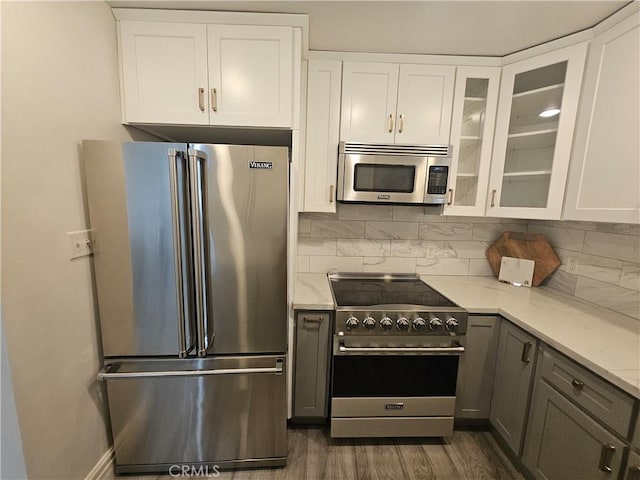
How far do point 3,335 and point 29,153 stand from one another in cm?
66

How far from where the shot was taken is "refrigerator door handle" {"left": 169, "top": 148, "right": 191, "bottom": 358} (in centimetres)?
119

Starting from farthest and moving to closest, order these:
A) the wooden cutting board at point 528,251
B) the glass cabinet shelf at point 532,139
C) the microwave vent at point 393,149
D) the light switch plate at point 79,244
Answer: the wooden cutting board at point 528,251 < the microwave vent at point 393,149 < the glass cabinet shelf at point 532,139 < the light switch plate at point 79,244

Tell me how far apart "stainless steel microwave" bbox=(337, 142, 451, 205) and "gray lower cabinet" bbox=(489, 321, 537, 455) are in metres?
0.92

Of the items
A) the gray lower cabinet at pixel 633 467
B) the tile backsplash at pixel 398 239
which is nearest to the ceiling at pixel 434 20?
the tile backsplash at pixel 398 239

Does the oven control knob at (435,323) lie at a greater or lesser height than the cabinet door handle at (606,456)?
greater

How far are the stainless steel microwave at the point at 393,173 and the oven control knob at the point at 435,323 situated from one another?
0.77 metres

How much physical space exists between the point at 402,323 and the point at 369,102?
1.42 metres

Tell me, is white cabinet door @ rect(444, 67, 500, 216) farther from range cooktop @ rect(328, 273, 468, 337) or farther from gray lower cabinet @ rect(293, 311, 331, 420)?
gray lower cabinet @ rect(293, 311, 331, 420)

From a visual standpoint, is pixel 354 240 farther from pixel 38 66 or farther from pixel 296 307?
pixel 38 66

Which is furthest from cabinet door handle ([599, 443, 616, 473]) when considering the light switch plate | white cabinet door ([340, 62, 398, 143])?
the light switch plate

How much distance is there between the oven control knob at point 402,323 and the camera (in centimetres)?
152

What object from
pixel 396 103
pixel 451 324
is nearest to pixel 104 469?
pixel 451 324

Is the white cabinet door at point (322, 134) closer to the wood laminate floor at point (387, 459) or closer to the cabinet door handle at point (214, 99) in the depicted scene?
the cabinet door handle at point (214, 99)

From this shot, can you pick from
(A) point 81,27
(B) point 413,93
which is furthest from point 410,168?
(A) point 81,27
